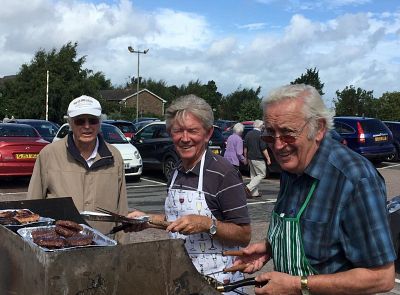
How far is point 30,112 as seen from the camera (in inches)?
2071

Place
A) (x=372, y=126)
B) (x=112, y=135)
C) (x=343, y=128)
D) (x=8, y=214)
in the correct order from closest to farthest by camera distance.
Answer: (x=8, y=214)
(x=112, y=135)
(x=343, y=128)
(x=372, y=126)

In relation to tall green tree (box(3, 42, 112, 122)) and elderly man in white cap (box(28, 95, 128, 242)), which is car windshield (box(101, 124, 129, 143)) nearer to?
elderly man in white cap (box(28, 95, 128, 242))

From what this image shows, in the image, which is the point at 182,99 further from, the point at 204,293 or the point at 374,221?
the point at 374,221

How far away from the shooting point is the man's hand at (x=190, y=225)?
2.67m

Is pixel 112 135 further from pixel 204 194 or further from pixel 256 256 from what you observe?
pixel 256 256

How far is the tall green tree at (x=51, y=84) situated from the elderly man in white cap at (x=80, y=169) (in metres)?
50.1

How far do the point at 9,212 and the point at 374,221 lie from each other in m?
2.25

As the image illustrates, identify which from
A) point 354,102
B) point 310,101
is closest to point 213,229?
point 310,101

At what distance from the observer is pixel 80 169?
141 inches

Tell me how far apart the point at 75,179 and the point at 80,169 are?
3.1 inches

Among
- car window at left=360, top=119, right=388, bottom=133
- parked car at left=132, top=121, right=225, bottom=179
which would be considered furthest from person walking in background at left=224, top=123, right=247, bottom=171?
car window at left=360, top=119, right=388, bottom=133

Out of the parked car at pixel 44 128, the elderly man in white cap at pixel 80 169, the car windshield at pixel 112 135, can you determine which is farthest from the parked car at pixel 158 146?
the elderly man in white cap at pixel 80 169

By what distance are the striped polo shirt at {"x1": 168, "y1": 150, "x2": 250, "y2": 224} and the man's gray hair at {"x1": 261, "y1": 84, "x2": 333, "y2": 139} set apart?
0.83 metres

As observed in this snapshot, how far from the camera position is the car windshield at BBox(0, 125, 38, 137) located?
1354 centimetres
